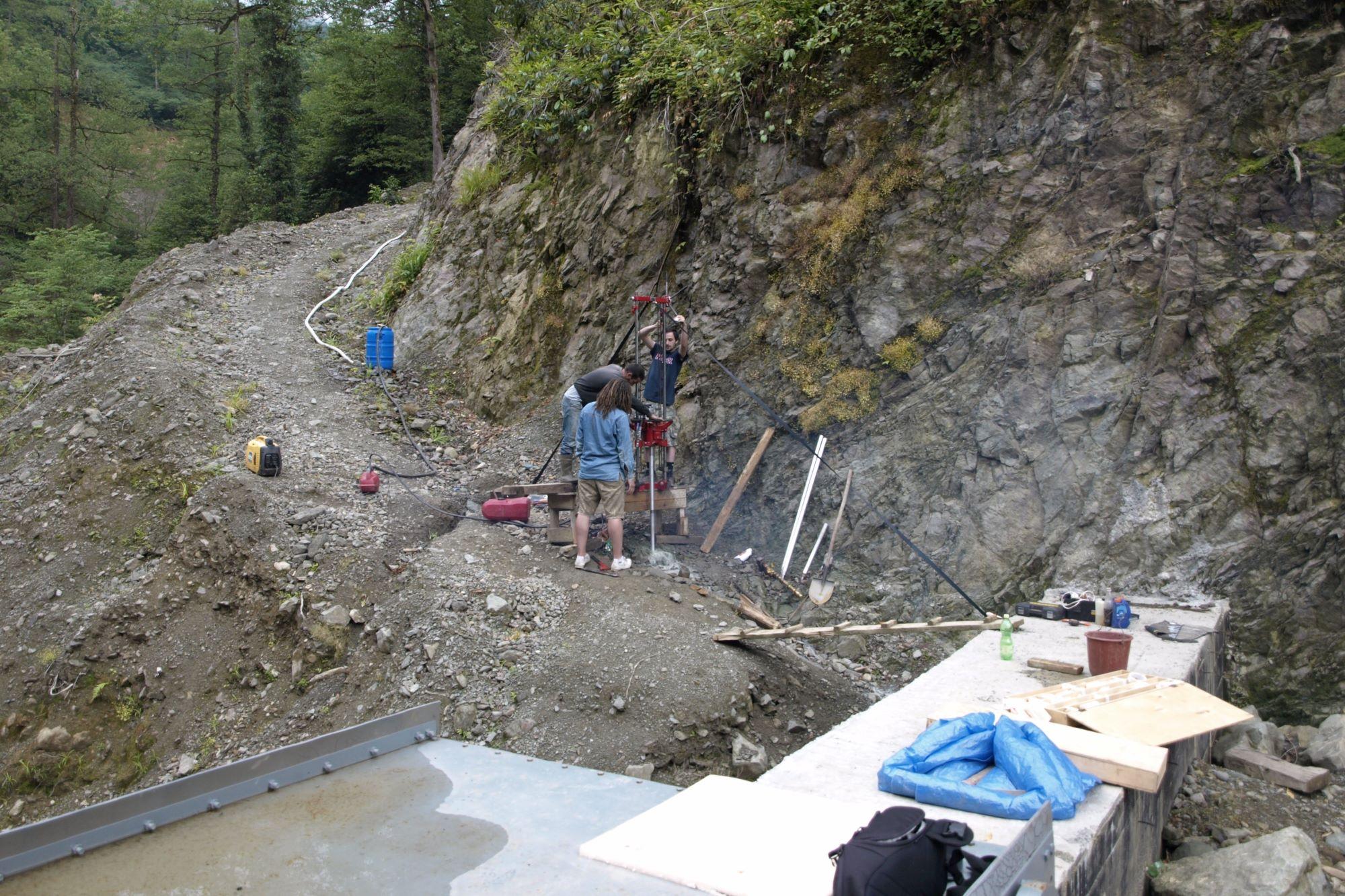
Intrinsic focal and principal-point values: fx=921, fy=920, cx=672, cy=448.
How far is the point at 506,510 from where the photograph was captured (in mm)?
9266

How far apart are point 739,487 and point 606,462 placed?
1881 mm

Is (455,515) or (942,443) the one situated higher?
(942,443)

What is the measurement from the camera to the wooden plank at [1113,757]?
11.8 ft

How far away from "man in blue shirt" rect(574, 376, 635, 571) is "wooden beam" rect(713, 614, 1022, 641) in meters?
1.53

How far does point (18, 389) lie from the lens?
1370cm

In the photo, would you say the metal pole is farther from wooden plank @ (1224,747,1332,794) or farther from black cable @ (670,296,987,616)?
wooden plank @ (1224,747,1332,794)

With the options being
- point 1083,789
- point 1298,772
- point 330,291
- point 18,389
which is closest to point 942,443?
point 1298,772

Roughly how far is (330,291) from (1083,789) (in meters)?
15.5

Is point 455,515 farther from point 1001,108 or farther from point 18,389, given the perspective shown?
point 18,389

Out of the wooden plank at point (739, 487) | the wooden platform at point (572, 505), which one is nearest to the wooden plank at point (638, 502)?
the wooden platform at point (572, 505)

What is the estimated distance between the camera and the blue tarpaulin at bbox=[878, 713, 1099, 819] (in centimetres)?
335

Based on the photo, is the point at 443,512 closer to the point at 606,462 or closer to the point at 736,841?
the point at 606,462

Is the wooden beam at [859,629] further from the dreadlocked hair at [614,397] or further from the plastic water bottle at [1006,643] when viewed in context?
the dreadlocked hair at [614,397]

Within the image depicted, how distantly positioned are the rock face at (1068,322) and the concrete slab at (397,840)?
18.9 ft
